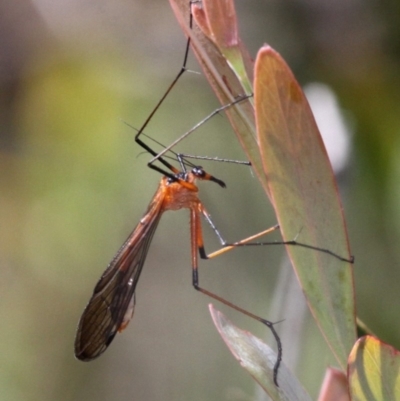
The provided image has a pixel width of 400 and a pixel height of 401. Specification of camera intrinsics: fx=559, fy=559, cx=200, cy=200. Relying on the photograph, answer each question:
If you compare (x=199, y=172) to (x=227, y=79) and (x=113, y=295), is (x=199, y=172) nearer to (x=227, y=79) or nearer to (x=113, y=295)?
(x=113, y=295)

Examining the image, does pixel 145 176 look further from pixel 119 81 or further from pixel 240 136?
pixel 240 136

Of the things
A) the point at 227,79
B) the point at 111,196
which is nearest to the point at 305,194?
the point at 227,79

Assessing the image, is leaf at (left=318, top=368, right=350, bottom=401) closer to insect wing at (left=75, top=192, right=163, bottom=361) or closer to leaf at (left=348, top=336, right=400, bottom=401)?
leaf at (left=348, top=336, right=400, bottom=401)

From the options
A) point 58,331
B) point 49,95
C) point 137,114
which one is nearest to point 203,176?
point 137,114

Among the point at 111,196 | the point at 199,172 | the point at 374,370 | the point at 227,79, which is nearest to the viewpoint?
the point at 374,370

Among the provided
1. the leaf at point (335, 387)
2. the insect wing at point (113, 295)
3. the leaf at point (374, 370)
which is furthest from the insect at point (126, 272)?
the leaf at point (374, 370)

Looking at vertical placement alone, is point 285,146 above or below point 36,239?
above
